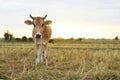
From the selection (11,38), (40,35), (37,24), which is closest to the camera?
(40,35)

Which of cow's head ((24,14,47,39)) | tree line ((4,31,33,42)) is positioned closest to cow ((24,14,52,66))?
cow's head ((24,14,47,39))

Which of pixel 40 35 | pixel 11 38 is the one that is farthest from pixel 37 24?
pixel 11 38

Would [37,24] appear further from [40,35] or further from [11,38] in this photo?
[11,38]

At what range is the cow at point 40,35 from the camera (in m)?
15.3

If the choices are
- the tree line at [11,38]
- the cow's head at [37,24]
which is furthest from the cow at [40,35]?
the tree line at [11,38]

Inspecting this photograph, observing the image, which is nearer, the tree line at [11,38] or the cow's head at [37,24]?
the cow's head at [37,24]

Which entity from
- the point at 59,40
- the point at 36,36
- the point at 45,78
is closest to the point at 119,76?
the point at 45,78

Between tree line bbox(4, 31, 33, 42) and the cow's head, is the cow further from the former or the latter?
tree line bbox(4, 31, 33, 42)

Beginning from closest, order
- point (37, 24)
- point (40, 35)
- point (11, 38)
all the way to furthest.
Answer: point (40, 35), point (37, 24), point (11, 38)

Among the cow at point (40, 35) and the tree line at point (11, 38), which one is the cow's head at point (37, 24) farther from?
the tree line at point (11, 38)

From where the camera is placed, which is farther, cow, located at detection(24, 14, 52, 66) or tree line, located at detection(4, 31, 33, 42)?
tree line, located at detection(4, 31, 33, 42)

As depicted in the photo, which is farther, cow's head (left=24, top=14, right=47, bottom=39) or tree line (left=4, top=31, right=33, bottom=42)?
tree line (left=4, top=31, right=33, bottom=42)

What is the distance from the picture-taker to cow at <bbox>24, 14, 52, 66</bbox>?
15273 millimetres

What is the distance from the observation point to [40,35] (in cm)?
1516
